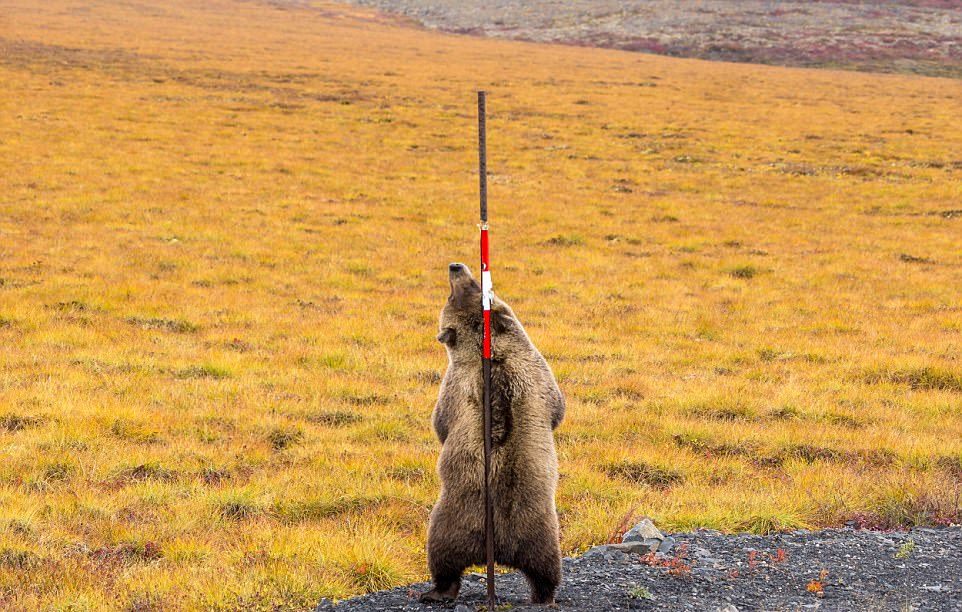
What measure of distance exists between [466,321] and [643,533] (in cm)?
277

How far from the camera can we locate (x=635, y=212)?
3166 centimetres

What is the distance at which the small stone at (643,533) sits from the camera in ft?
24.7

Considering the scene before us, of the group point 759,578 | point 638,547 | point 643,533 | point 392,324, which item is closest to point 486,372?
point 638,547

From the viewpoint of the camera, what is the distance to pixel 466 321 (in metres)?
6.14

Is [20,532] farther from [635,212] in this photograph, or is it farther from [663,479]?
[635,212]

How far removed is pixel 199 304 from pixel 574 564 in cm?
1369

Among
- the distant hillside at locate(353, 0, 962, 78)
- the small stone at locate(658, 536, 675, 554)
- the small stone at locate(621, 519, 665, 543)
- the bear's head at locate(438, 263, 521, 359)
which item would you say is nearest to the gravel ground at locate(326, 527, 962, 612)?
the small stone at locate(658, 536, 675, 554)

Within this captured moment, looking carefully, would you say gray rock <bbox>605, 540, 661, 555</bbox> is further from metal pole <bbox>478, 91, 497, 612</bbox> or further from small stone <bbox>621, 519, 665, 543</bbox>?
metal pole <bbox>478, 91, 497, 612</bbox>

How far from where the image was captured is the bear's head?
612 cm

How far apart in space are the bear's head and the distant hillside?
101 metres

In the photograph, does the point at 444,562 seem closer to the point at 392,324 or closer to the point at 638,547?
the point at 638,547

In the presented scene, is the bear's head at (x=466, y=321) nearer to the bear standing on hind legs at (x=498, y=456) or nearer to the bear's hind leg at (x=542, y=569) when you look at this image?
the bear standing on hind legs at (x=498, y=456)

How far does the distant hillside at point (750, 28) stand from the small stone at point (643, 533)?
328 feet

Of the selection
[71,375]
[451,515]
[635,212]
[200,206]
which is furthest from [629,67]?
[451,515]
